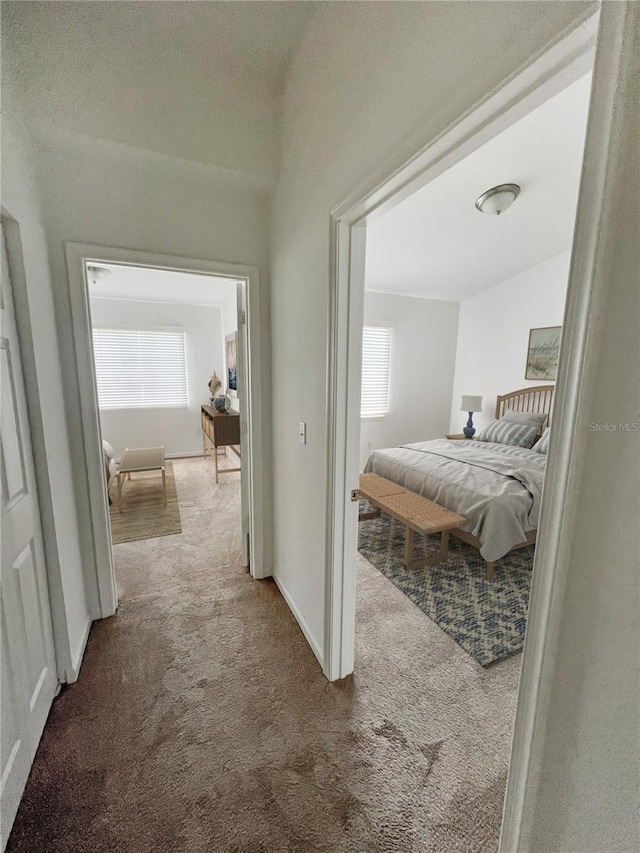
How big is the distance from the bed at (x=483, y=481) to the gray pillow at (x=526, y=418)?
1.8 inches

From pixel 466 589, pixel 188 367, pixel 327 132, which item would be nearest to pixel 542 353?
pixel 466 589

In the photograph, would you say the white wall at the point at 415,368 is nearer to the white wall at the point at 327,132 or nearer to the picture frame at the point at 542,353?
the picture frame at the point at 542,353

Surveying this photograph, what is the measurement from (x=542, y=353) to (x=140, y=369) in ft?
17.6

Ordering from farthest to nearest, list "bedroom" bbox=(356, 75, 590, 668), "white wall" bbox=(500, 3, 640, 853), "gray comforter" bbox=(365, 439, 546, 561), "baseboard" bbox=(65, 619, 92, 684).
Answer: "gray comforter" bbox=(365, 439, 546, 561), "bedroom" bbox=(356, 75, 590, 668), "baseboard" bbox=(65, 619, 92, 684), "white wall" bbox=(500, 3, 640, 853)

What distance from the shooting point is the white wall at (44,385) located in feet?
4.29

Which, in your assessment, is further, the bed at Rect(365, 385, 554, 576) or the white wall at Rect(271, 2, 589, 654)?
the bed at Rect(365, 385, 554, 576)

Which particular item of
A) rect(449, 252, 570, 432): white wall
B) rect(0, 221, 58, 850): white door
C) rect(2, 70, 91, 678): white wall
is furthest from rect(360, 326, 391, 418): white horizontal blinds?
rect(0, 221, 58, 850): white door

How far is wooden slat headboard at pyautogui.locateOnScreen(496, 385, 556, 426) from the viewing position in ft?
13.5

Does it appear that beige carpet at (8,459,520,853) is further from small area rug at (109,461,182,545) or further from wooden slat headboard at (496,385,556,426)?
wooden slat headboard at (496,385,556,426)

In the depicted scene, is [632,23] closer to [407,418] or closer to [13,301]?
[13,301]

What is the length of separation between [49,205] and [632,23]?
2.12 m

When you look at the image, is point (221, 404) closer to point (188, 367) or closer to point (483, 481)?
point (188, 367)

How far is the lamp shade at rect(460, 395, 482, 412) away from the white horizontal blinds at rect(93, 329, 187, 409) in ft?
13.6

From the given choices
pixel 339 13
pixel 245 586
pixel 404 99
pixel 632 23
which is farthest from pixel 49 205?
pixel 245 586
